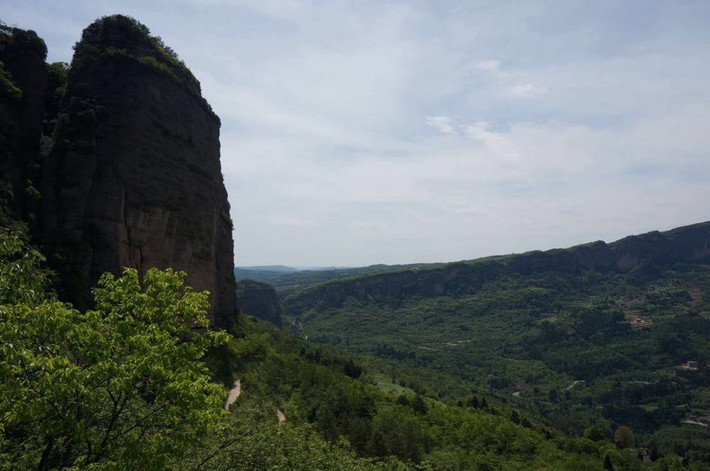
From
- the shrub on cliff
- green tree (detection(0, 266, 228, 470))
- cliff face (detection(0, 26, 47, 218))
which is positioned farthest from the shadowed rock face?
the shrub on cliff

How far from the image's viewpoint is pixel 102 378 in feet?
33.9

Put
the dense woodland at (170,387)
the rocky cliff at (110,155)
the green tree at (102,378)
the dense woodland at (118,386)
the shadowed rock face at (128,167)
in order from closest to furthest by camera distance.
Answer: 1. the green tree at (102,378)
2. the dense woodland at (118,386)
3. the dense woodland at (170,387)
4. the rocky cliff at (110,155)
5. the shadowed rock face at (128,167)

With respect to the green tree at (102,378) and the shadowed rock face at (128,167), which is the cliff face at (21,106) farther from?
the green tree at (102,378)

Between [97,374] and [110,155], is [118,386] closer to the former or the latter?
[97,374]

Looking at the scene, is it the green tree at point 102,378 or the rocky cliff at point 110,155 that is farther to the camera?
the rocky cliff at point 110,155

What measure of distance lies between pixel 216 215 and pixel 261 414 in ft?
136

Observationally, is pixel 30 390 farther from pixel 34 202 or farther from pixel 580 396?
pixel 580 396

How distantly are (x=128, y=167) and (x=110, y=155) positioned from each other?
80.9 inches

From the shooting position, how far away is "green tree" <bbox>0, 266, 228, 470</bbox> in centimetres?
908

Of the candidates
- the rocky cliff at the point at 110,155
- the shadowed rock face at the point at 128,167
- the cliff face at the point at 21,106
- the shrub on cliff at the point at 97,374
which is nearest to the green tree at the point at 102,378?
the shrub on cliff at the point at 97,374

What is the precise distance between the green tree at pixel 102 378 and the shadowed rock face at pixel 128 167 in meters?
30.7

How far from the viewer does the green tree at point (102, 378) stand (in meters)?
9.08

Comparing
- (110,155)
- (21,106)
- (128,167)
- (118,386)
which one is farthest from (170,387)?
(21,106)

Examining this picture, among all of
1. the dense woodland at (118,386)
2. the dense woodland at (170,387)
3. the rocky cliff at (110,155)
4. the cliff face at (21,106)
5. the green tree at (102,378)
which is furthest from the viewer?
the rocky cliff at (110,155)
